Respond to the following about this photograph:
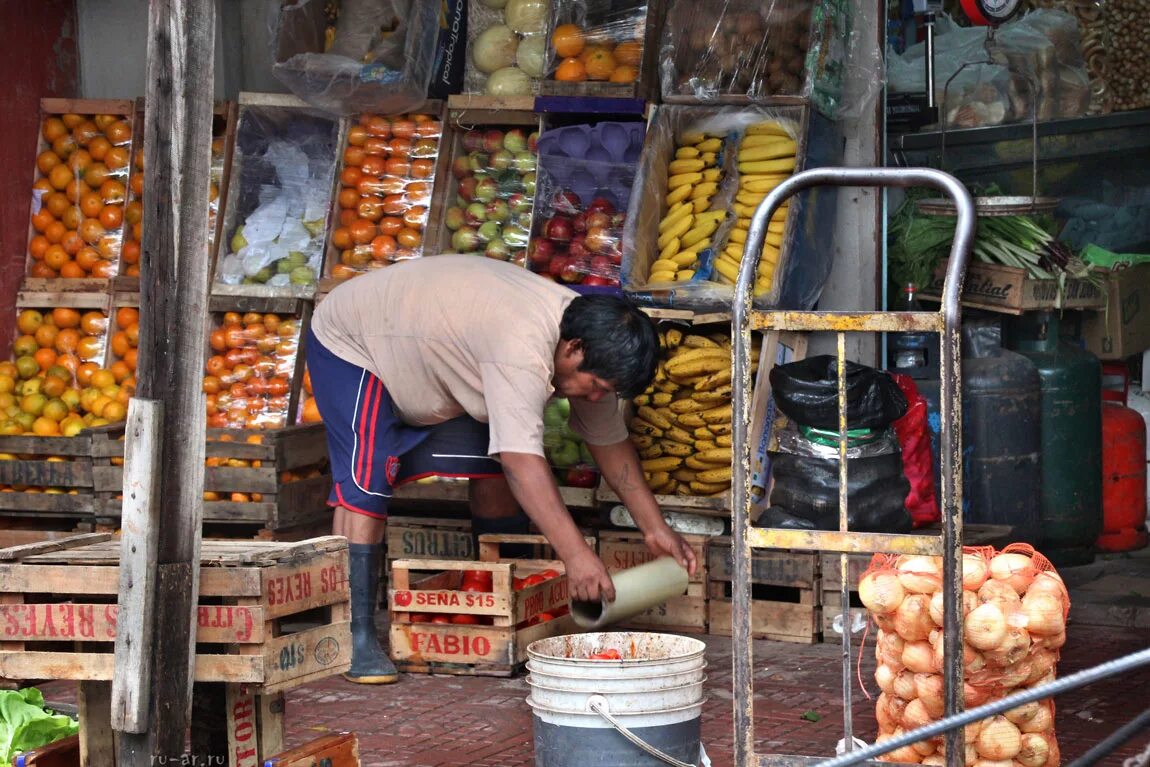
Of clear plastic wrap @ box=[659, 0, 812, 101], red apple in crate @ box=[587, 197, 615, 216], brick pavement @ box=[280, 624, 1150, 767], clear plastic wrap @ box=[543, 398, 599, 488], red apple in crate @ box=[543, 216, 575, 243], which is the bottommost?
brick pavement @ box=[280, 624, 1150, 767]

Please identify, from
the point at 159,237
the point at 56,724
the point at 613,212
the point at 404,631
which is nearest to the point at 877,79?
the point at 613,212

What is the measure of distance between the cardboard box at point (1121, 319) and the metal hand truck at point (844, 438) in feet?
15.2

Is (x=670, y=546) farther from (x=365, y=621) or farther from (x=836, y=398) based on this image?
(x=365, y=621)

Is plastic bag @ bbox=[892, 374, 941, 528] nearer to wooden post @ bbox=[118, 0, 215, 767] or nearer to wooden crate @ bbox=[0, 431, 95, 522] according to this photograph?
wooden post @ bbox=[118, 0, 215, 767]

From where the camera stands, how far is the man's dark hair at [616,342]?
5039 millimetres

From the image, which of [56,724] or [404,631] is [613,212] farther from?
[56,724]

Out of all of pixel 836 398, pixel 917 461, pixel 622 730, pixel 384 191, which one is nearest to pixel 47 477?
pixel 384 191

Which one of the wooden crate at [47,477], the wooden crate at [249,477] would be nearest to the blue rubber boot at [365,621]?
the wooden crate at [249,477]

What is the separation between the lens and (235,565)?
13.5ft

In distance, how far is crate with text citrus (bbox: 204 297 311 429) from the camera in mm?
7684

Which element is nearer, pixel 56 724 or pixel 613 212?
pixel 56 724

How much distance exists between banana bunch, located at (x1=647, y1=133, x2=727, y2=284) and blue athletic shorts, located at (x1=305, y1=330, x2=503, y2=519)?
1.54 m

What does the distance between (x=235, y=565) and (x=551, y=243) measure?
12.0ft

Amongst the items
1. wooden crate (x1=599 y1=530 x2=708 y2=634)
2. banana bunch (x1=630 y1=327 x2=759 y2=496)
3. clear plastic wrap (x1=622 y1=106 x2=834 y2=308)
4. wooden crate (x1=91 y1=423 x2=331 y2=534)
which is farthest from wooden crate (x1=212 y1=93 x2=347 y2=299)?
wooden crate (x1=599 y1=530 x2=708 y2=634)
